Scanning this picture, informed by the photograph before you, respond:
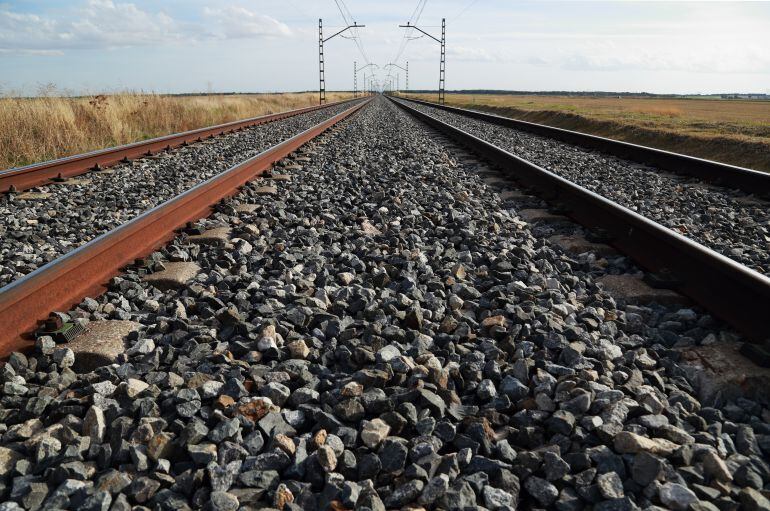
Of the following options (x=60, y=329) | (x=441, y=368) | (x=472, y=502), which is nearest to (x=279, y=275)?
(x=60, y=329)

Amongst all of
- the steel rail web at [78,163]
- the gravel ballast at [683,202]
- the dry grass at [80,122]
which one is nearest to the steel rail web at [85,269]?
the steel rail web at [78,163]

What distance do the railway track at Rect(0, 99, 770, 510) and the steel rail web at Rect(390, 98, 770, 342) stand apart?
0.10 meters

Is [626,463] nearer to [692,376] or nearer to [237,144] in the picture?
[692,376]

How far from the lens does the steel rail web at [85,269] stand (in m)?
2.42

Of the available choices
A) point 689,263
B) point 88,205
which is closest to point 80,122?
point 88,205

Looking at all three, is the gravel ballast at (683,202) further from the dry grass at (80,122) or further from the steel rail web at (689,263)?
the dry grass at (80,122)

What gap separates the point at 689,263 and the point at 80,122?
515 inches

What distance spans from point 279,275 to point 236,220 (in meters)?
1.55

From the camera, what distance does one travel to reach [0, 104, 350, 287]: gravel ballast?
396 cm

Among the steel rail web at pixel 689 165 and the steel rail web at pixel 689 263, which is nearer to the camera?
the steel rail web at pixel 689 263

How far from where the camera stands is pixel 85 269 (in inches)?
118

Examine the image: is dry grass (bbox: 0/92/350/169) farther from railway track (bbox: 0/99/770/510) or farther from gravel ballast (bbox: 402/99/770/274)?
gravel ballast (bbox: 402/99/770/274)

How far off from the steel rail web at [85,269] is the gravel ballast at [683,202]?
160 inches

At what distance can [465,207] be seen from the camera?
17.4 feet
